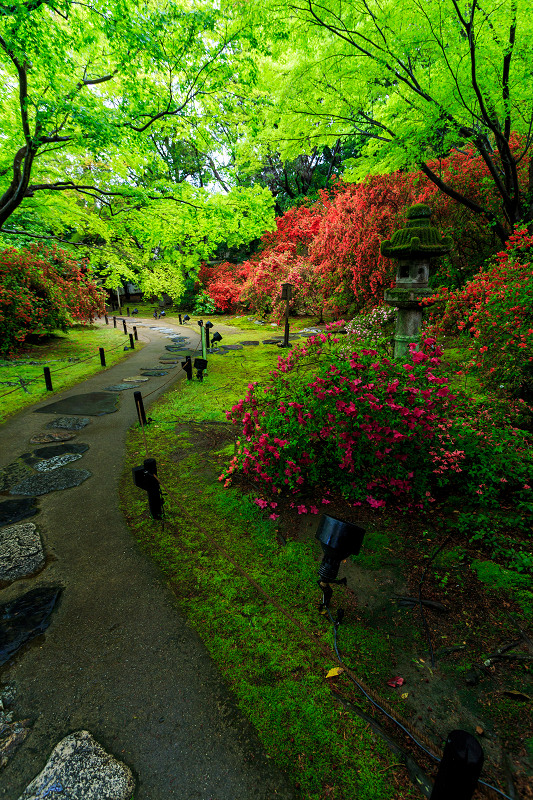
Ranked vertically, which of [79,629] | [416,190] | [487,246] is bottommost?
[79,629]

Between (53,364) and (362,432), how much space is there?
39.3ft

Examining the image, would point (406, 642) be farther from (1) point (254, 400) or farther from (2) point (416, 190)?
(2) point (416, 190)

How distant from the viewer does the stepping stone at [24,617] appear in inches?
99.3

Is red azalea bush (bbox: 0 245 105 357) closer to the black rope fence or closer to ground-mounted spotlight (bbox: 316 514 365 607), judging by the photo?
the black rope fence

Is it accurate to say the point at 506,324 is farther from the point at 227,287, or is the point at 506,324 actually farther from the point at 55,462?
the point at 227,287

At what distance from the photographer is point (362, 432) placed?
3.61 m

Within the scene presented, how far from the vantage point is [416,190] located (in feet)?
36.4

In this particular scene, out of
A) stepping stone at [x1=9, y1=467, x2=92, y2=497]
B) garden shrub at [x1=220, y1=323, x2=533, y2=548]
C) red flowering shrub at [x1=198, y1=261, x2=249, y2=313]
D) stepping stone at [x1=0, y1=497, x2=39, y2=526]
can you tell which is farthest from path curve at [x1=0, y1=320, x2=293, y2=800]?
red flowering shrub at [x1=198, y1=261, x2=249, y2=313]

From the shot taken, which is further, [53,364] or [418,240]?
[53,364]

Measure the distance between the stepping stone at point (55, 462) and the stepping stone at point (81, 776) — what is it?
4031 millimetres

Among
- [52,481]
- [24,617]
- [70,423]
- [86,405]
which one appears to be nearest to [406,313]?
[52,481]

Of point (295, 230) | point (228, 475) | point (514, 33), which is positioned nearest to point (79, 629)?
point (228, 475)

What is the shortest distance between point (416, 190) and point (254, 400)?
10.9 metres

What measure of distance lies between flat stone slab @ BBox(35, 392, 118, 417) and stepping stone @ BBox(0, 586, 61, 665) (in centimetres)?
496
